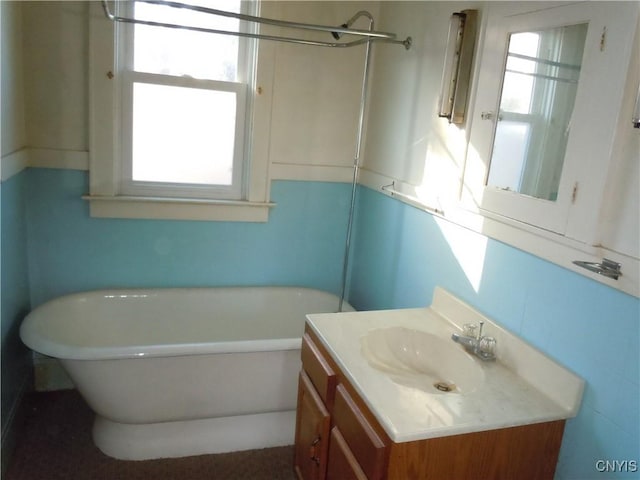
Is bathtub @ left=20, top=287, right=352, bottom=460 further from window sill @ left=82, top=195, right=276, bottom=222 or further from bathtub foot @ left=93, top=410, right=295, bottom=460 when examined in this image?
window sill @ left=82, top=195, right=276, bottom=222

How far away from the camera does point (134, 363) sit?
1988 mm

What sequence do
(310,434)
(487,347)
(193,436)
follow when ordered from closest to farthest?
1. (487,347)
2. (310,434)
3. (193,436)

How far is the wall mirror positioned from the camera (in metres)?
1.45

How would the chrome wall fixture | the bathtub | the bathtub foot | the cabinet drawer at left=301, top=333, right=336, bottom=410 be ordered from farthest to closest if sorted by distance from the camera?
the bathtub foot
the bathtub
the chrome wall fixture
the cabinet drawer at left=301, top=333, right=336, bottom=410

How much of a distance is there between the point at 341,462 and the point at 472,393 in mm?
429

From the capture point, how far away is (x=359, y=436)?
138 centimetres

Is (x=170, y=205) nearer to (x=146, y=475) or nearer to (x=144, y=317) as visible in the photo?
(x=144, y=317)

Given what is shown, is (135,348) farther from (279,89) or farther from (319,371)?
(279,89)

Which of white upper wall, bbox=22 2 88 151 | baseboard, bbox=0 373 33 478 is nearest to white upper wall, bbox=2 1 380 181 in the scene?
white upper wall, bbox=22 2 88 151

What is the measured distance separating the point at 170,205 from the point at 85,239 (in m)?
0.44

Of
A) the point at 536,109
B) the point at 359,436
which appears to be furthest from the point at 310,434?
the point at 536,109

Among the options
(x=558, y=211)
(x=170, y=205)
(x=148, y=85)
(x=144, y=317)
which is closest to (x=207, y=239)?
(x=170, y=205)

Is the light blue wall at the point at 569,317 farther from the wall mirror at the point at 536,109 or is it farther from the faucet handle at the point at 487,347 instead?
the wall mirror at the point at 536,109

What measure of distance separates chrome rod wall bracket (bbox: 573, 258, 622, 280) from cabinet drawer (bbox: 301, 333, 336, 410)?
Result: 0.78 m
